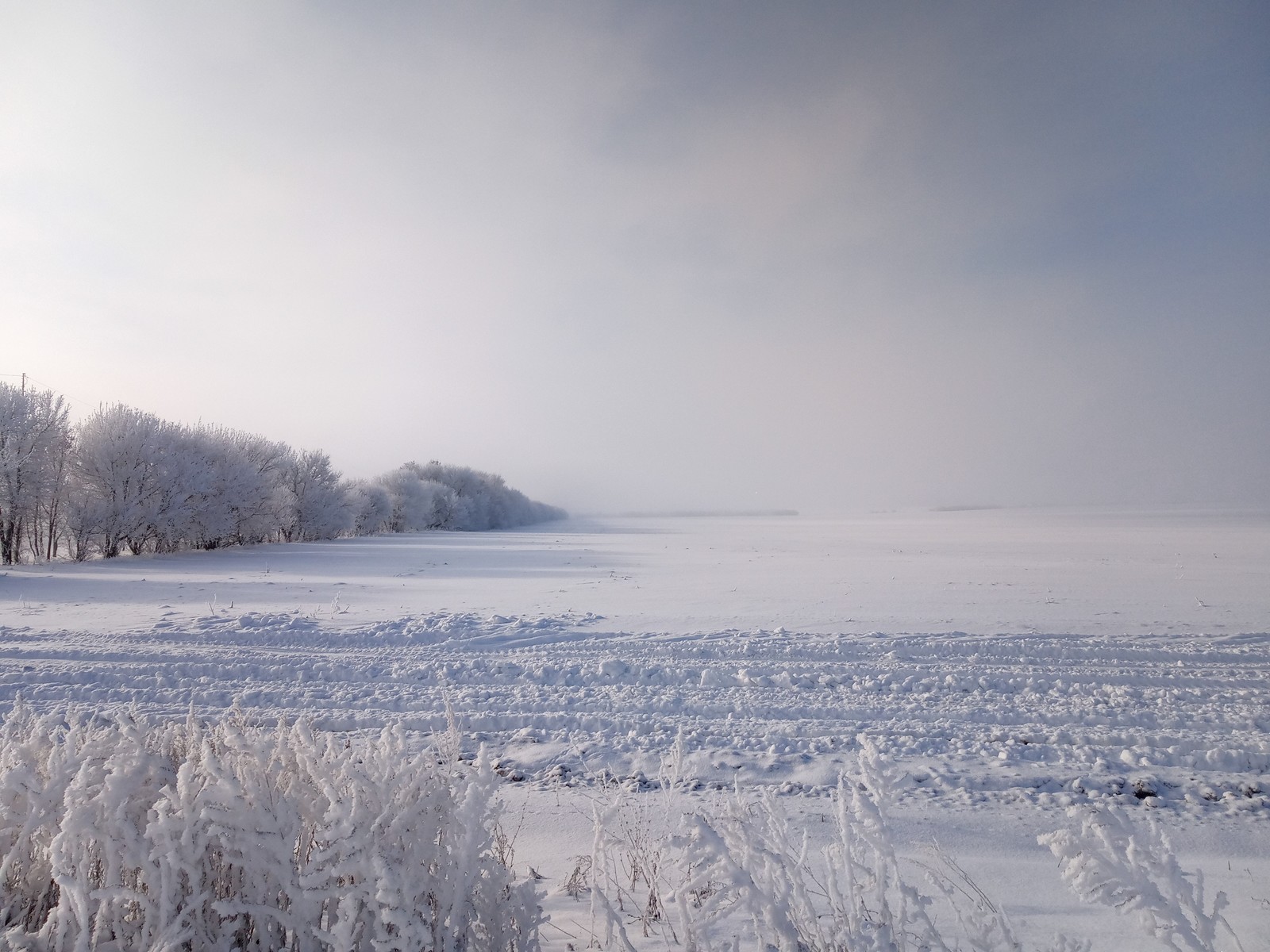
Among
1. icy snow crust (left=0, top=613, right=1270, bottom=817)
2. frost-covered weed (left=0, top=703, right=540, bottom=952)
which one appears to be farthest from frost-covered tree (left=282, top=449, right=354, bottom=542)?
frost-covered weed (left=0, top=703, right=540, bottom=952)

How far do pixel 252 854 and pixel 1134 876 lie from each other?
315cm

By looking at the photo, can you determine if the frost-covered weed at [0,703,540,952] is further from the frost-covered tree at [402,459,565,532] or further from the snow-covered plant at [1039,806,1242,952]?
A: the frost-covered tree at [402,459,565,532]

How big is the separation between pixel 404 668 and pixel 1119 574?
62.6 feet

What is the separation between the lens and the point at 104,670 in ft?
26.8

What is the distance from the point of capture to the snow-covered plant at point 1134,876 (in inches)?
79.5

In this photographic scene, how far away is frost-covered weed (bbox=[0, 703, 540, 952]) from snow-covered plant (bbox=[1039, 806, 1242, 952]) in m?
2.01

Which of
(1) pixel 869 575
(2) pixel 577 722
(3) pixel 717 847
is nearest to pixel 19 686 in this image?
(2) pixel 577 722

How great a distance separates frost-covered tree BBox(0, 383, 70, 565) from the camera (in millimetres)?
24172

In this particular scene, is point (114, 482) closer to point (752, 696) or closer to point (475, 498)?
point (752, 696)

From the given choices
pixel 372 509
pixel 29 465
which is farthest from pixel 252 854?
pixel 372 509

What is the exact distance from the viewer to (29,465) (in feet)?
80.4

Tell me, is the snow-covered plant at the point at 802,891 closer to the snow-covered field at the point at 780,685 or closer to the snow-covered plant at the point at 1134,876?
the snow-covered plant at the point at 1134,876

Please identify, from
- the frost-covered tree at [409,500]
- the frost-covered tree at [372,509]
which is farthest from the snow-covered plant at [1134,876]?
the frost-covered tree at [409,500]

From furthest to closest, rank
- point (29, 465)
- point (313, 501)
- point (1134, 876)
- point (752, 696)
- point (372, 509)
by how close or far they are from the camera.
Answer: point (372, 509)
point (313, 501)
point (29, 465)
point (752, 696)
point (1134, 876)
